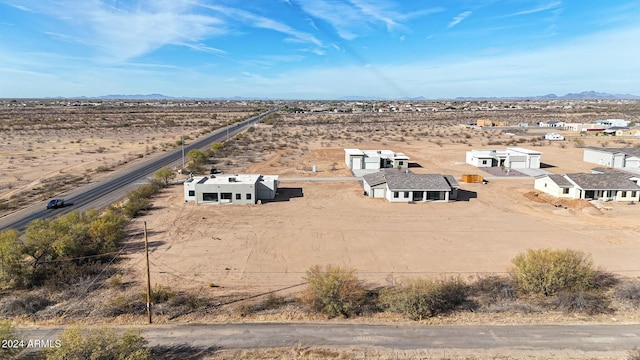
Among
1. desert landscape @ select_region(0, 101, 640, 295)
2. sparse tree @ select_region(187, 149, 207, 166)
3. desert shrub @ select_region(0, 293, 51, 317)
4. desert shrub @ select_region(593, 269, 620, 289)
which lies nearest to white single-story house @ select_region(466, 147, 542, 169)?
desert landscape @ select_region(0, 101, 640, 295)

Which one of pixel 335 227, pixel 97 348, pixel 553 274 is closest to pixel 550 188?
pixel 335 227

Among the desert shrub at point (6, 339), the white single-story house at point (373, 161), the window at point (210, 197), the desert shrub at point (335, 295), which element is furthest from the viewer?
the white single-story house at point (373, 161)

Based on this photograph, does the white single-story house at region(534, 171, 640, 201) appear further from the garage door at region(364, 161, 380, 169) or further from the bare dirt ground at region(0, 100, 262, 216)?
the bare dirt ground at region(0, 100, 262, 216)

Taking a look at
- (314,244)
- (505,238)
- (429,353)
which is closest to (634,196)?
(505,238)

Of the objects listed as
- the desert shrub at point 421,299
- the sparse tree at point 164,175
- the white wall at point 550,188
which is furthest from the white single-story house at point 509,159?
the desert shrub at point 421,299

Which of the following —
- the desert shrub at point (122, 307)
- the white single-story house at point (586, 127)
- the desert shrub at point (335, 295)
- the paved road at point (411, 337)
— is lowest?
the paved road at point (411, 337)

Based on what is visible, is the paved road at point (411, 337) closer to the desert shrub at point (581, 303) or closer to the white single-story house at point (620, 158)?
the desert shrub at point (581, 303)
